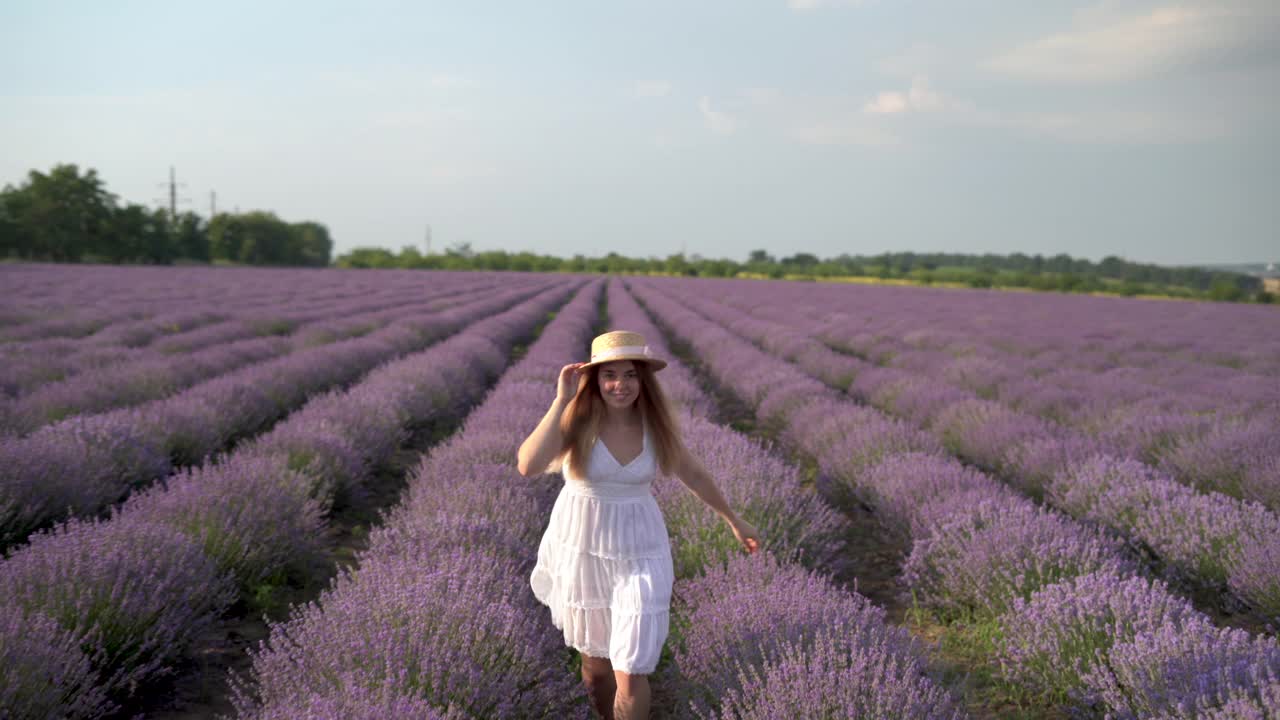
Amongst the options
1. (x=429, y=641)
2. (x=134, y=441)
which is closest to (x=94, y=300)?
(x=134, y=441)

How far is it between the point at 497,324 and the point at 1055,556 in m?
10.7

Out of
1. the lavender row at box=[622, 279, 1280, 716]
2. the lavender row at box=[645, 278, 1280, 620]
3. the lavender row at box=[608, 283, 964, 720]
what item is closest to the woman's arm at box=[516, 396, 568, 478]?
the lavender row at box=[608, 283, 964, 720]

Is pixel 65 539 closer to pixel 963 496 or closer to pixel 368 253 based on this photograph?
pixel 963 496

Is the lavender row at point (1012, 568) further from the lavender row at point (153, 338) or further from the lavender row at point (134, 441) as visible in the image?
the lavender row at point (153, 338)

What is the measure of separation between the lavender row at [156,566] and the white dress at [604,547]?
1247 mm

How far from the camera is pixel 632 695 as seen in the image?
176 cm

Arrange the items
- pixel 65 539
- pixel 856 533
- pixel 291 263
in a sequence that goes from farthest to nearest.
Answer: pixel 291 263 < pixel 856 533 < pixel 65 539

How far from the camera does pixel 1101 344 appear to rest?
12.0m

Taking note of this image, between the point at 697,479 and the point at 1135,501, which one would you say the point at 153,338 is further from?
the point at 1135,501

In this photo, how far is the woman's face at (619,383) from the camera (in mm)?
1891

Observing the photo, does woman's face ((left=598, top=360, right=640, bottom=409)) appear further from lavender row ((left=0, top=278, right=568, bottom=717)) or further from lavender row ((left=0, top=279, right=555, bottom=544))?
lavender row ((left=0, top=279, right=555, bottom=544))

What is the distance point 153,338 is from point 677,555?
32.9 feet

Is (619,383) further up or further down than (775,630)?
further up

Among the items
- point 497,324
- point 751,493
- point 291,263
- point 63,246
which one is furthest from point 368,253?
point 751,493
